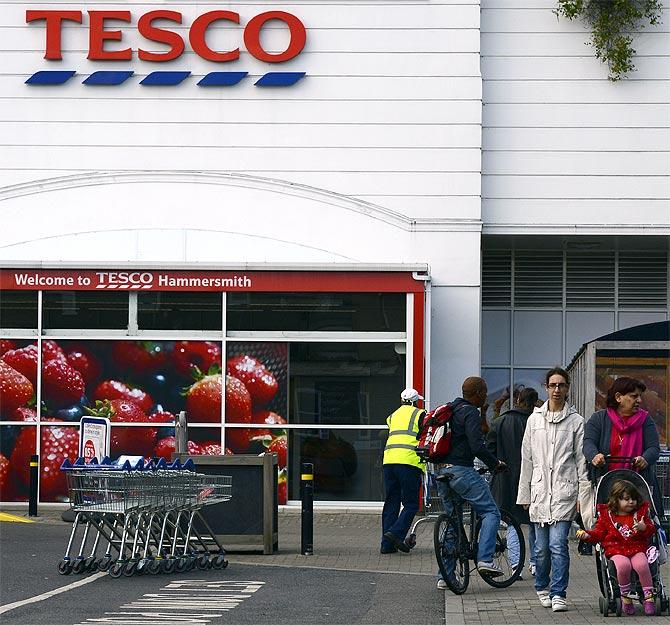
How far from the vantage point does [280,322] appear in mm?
20312

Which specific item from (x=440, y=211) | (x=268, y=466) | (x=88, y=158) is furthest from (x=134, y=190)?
(x=268, y=466)

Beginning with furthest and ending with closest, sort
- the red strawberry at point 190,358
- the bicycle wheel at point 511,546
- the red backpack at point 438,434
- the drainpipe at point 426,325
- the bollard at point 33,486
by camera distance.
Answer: the red strawberry at point 190,358
the drainpipe at point 426,325
the bollard at point 33,486
the bicycle wheel at point 511,546
the red backpack at point 438,434

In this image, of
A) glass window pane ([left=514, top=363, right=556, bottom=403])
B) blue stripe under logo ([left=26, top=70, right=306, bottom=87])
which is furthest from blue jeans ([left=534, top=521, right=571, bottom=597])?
glass window pane ([left=514, top=363, right=556, bottom=403])

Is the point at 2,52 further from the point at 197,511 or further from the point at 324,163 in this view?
the point at 197,511

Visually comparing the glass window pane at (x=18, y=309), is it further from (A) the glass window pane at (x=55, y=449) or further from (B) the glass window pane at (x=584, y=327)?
(B) the glass window pane at (x=584, y=327)

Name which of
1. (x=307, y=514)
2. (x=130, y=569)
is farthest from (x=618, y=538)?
(x=307, y=514)

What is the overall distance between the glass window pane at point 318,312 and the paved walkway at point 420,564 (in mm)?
2646

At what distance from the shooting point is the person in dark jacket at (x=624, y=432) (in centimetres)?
1027

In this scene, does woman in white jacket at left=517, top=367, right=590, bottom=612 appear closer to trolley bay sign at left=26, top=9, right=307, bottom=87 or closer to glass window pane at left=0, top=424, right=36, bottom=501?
glass window pane at left=0, top=424, right=36, bottom=501

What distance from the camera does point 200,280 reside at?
2020cm

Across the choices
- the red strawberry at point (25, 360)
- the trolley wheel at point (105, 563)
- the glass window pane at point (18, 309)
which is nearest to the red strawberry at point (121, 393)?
the red strawberry at point (25, 360)

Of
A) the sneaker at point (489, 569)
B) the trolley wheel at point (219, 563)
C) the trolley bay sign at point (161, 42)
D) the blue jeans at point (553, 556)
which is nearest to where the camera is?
the blue jeans at point (553, 556)

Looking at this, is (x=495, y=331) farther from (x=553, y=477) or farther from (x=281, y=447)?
(x=553, y=477)

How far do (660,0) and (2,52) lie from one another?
10.3m
